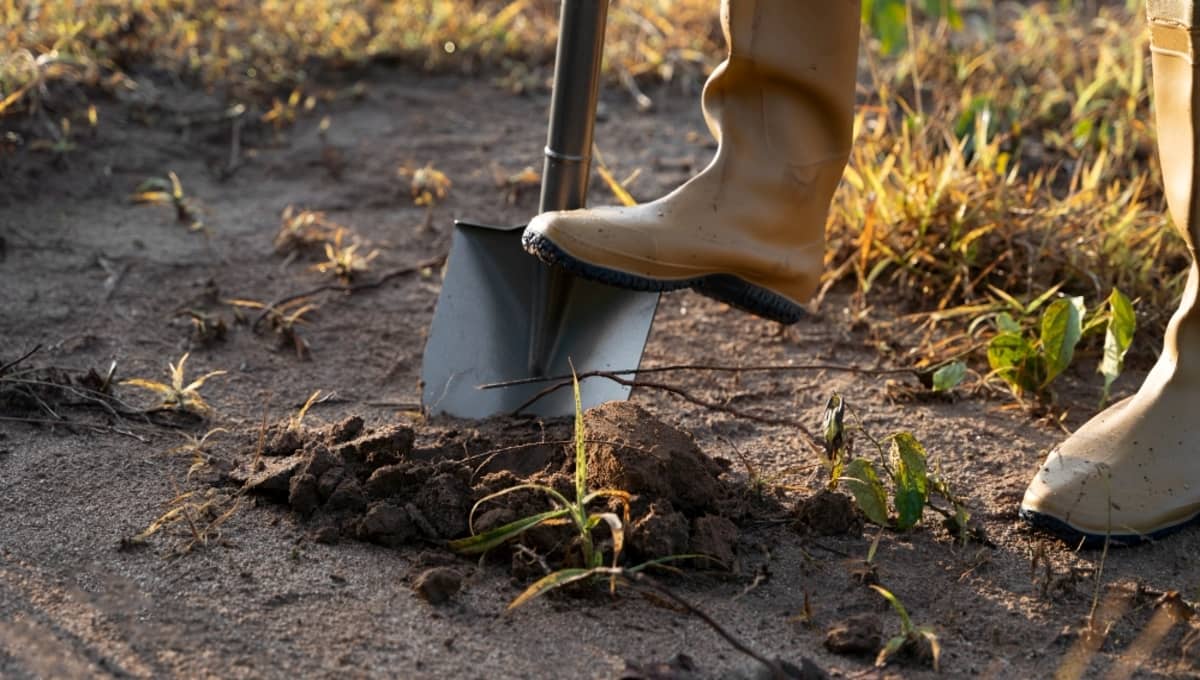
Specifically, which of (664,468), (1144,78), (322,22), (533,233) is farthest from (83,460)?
(1144,78)

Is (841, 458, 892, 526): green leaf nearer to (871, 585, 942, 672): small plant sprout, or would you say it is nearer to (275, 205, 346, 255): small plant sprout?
(871, 585, 942, 672): small plant sprout

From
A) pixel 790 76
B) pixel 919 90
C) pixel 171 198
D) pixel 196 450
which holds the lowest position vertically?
pixel 196 450

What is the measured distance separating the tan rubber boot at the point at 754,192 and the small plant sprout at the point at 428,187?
51.1 inches

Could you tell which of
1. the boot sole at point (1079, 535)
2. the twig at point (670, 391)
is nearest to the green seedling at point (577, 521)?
the twig at point (670, 391)

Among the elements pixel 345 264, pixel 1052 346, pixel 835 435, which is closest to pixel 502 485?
pixel 835 435

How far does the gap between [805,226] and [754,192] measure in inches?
5.0

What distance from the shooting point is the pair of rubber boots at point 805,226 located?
193cm

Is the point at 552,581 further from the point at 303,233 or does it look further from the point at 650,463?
the point at 303,233

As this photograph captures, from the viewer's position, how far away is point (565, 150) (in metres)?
2.32

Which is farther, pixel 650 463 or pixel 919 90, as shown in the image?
pixel 919 90

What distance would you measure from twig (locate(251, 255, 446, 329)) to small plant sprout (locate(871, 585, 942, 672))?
151cm

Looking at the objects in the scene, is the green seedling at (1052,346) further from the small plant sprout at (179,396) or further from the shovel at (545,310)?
the small plant sprout at (179,396)

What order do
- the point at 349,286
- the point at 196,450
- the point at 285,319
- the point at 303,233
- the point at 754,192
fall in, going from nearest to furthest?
the point at 196,450 → the point at 754,192 → the point at 285,319 → the point at 349,286 → the point at 303,233

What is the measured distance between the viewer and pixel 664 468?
6.08 feet
